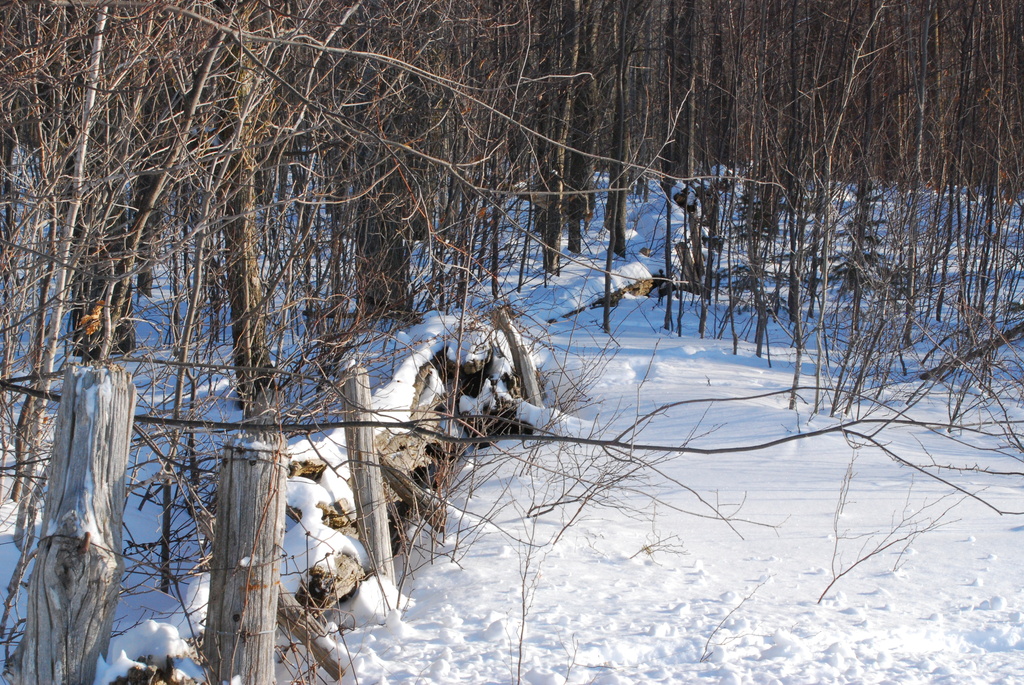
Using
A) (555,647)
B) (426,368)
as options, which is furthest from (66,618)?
(426,368)

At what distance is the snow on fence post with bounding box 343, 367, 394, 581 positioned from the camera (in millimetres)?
4082

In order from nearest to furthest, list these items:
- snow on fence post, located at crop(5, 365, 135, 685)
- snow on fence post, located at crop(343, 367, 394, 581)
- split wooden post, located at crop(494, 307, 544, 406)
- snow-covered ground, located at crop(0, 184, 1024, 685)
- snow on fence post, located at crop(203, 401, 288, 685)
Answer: snow on fence post, located at crop(5, 365, 135, 685) < snow on fence post, located at crop(203, 401, 288, 685) < snow-covered ground, located at crop(0, 184, 1024, 685) < snow on fence post, located at crop(343, 367, 394, 581) < split wooden post, located at crop(494, 307, 544, 406)

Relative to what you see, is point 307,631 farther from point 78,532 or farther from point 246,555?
point 78,532

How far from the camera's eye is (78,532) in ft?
7.34

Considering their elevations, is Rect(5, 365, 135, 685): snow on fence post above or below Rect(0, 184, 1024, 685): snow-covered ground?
above

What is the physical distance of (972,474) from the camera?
6340 mm

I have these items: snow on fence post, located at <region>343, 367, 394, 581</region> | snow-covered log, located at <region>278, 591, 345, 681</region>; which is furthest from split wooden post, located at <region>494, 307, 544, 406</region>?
snow-covered log, located at <region>278, 591, 345, 681</region>

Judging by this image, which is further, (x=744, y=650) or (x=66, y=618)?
(x=744, y=650)

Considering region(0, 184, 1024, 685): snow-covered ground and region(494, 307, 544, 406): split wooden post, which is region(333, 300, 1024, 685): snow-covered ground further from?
region(494, 307, 544, 406): split wooden post

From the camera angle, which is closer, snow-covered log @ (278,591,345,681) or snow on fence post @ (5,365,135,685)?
snow on fence post @ (5,365,135,685)

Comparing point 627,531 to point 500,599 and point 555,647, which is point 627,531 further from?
point 555,647

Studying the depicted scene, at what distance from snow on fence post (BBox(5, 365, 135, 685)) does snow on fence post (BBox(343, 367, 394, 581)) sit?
5.88 feet

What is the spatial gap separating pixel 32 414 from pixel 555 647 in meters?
2.68

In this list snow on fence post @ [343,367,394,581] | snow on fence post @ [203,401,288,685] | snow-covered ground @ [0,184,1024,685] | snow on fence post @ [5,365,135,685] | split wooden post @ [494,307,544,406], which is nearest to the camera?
snow on fence post @ [5,365,135,685]
